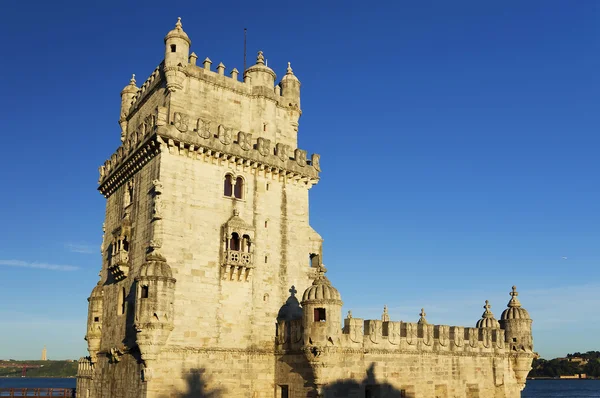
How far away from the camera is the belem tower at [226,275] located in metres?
33.0

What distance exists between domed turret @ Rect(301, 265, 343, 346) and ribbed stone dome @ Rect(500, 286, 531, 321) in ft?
A: 62.8

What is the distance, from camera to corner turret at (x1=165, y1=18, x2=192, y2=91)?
3673 centimetres

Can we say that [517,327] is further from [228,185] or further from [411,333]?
[228,185]

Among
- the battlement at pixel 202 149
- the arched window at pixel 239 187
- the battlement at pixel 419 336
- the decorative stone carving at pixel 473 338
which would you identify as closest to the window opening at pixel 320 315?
the battlement at pixel 419 336

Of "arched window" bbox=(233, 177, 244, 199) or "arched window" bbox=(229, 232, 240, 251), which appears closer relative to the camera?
"arched window" bbox=(229, 232, 240, 251)

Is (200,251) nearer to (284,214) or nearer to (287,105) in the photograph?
(284,214)

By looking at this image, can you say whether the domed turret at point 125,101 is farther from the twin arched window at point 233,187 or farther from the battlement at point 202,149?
the twin arched window at point 233,187

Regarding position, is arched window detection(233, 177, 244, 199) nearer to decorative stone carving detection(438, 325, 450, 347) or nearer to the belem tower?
the belem tower

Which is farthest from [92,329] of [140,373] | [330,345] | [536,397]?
[536,397]

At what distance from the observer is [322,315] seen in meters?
34.3

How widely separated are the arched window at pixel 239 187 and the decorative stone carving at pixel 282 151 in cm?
329

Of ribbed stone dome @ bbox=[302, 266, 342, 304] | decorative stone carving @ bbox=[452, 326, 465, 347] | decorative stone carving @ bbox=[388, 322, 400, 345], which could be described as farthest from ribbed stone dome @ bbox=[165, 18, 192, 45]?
decorative stone carving @ bbox=[452, 326, 465, 347]

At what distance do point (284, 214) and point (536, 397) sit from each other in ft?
466

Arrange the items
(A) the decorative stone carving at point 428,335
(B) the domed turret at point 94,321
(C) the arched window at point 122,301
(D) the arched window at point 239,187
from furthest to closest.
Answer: (A) the decorative stone carving at point 428,335 < (B) the domed turret at point 94,321 < (D) the arched window at point 239,187 < (C) the arched window at point 122,301
